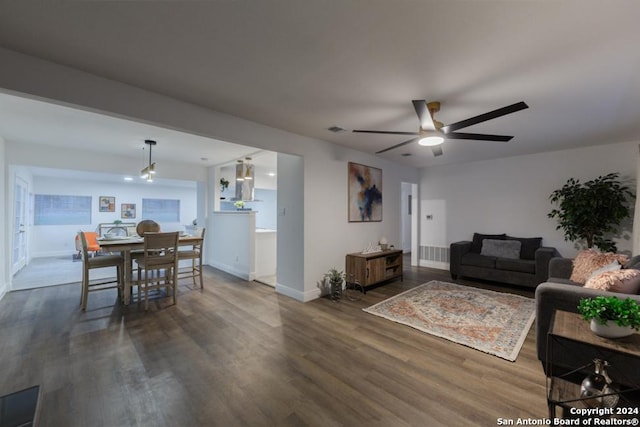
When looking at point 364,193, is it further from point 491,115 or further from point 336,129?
point 491,115

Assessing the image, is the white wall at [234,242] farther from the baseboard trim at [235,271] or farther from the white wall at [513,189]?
the white wall at [513,189]

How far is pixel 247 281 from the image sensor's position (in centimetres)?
484

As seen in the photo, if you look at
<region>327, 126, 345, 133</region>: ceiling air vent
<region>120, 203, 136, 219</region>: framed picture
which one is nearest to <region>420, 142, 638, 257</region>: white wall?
<region>327, 126, 345, 133</region>: ceiling air vent

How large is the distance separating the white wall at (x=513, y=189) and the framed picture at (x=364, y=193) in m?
1.92

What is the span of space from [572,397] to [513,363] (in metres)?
0.93

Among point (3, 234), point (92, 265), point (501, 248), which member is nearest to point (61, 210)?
point (3, 234)

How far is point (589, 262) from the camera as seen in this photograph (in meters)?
2.83

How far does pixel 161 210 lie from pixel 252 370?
31.0ft

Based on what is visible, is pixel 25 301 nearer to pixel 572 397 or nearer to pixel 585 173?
pixel 572 397


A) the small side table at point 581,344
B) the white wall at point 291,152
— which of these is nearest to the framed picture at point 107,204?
the white wall at point 291,152

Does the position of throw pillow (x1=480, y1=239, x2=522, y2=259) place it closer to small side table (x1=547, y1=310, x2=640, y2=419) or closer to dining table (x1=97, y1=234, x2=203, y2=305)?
small side table (x1=547, y1=310, x2=640, y2=419)

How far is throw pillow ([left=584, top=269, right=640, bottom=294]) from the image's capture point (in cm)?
201

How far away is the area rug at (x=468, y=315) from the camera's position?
102 inches

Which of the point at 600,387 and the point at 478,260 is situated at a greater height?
the point at 478,260
